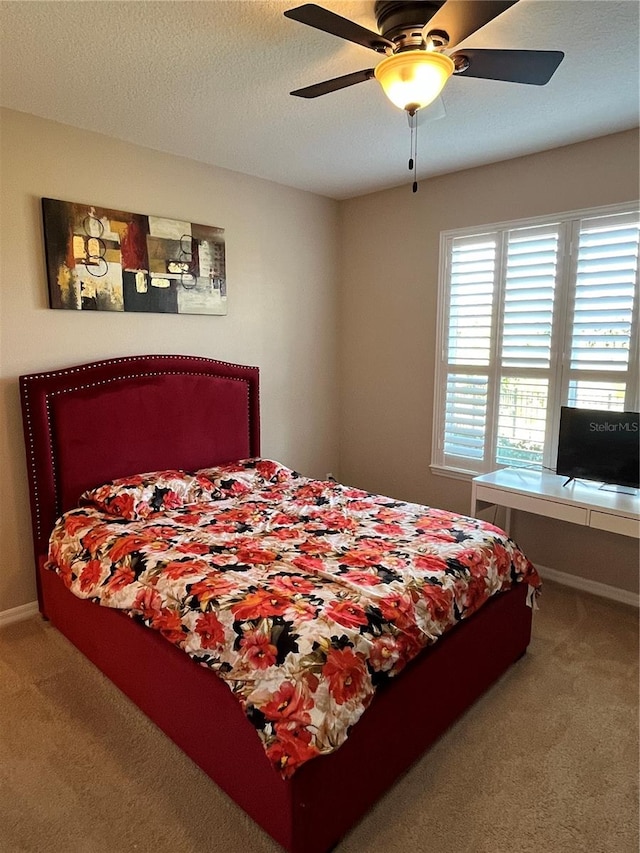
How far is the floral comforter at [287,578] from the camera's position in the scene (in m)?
1.55

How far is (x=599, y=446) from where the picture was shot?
2959 millimetres

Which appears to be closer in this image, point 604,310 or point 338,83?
point 338,83

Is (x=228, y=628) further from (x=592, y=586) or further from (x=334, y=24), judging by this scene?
(x=592, y=586)

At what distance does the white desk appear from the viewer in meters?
2.63

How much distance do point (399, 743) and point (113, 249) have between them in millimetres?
2844

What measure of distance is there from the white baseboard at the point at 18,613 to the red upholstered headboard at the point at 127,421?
0.33 metres

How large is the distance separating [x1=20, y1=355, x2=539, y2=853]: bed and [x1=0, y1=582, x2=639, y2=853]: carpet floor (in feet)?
0.26

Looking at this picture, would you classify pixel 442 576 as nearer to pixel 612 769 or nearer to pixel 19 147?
pixel 612 769

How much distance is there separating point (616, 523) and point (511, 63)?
210 centimetres

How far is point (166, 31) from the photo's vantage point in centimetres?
192

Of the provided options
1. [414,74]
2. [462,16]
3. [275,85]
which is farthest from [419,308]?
[462,16]

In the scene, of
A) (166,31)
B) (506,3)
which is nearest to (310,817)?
(506,3)

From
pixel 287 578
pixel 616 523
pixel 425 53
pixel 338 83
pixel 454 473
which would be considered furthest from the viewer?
pixel 454 473

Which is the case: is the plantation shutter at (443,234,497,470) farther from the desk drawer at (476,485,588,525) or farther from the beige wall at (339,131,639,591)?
the desk drawer at (476,485,588,525)
